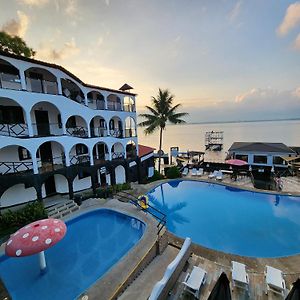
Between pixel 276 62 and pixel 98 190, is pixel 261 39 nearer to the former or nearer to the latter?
pixel 276 62

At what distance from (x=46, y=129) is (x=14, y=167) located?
368 cm

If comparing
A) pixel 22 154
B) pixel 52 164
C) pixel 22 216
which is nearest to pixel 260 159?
pixel 52 164

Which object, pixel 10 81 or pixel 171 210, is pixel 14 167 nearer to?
pixel 10 81

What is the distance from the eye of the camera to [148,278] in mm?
7410

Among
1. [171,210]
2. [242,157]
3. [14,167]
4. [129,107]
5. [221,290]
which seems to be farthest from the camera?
[242,157]

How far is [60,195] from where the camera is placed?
54.4 ft

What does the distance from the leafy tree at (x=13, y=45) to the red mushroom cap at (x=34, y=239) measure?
18067mm

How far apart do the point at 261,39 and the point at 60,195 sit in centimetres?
2365

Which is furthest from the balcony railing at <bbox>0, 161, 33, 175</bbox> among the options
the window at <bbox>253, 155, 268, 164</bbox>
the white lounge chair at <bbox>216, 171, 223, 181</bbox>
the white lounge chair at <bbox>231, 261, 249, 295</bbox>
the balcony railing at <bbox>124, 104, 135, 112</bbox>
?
the window at <bbox>253, 155, 268, 164</bbox>

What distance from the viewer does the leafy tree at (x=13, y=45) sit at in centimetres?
1694

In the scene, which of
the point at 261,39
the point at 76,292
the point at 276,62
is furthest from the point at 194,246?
the point at 276,62

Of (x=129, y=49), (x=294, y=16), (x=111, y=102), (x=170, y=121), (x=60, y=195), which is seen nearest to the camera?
(x=294, y=16)

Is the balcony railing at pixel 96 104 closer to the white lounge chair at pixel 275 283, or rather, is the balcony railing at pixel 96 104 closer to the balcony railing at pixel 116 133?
the balcony railing at pixel 116 133

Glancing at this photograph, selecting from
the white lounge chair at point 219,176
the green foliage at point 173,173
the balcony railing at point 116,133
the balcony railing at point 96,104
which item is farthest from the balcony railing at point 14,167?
the white lounge chair at point 219,176
